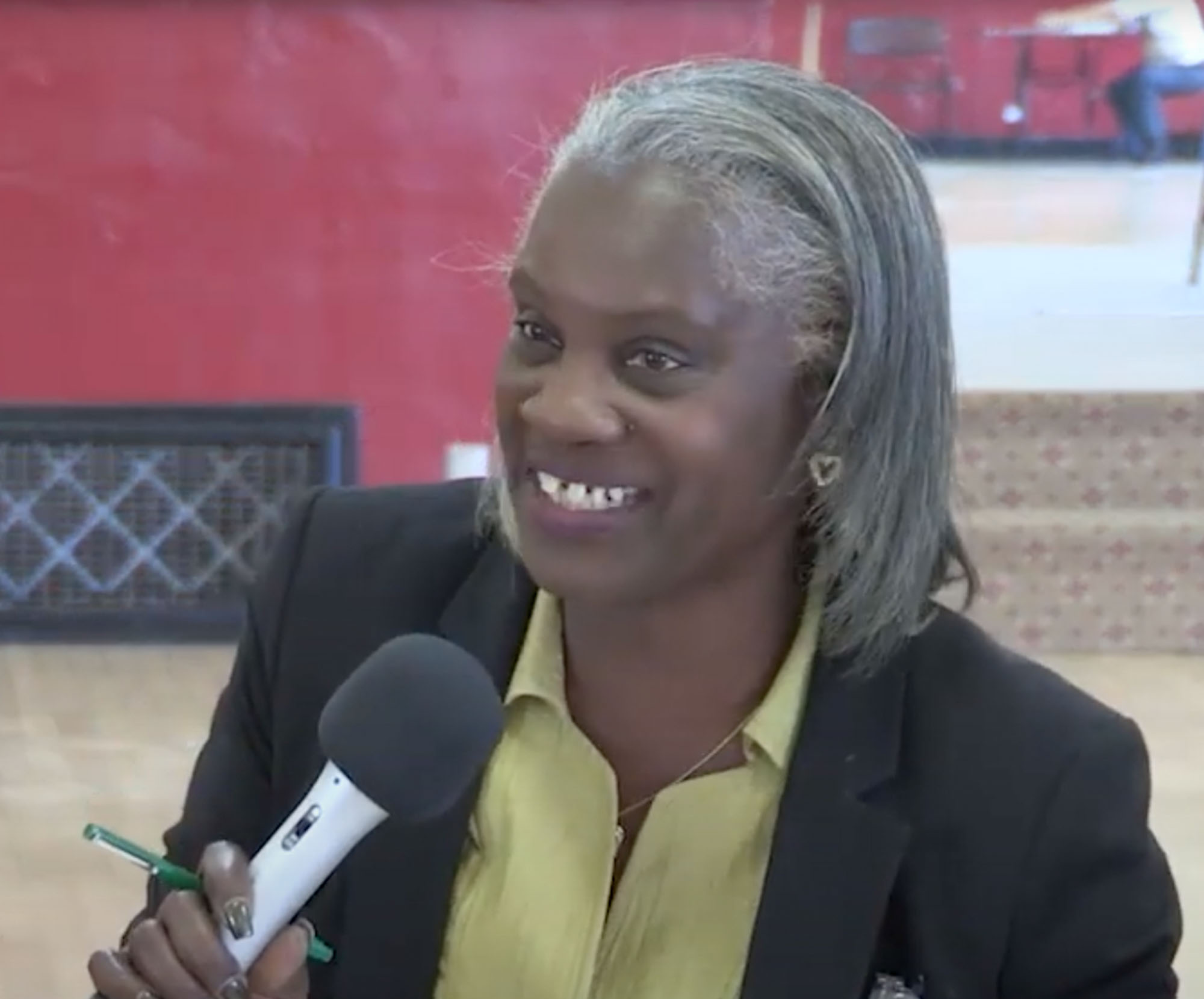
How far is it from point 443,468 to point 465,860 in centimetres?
205

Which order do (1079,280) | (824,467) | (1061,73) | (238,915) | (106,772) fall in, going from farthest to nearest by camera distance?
1. (1079,280)
2. (1061,73)
3. (106,772)
4. (824,467)
5. (238,915)

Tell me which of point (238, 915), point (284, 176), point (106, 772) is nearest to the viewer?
point (238, 915)

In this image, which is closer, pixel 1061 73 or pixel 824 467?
pixel 824 467

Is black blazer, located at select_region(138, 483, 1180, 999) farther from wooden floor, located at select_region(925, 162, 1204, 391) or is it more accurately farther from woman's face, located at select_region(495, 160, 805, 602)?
wooden floor, located at select_region(925, 162, 1204, 391)

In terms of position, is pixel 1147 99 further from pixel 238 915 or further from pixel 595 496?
pixel 238 915

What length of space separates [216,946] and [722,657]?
0.44m

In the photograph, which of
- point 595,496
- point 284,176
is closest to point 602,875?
point 595,496

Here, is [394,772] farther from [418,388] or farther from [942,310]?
[418,388]

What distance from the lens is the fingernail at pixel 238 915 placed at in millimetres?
796

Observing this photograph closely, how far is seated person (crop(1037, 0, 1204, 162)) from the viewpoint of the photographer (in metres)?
3.26

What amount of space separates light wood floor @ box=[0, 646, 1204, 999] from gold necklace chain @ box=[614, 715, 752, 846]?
1167 millimetres

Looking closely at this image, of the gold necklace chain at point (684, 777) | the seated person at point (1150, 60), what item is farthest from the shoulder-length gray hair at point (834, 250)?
the seated person at point (1150, 60)

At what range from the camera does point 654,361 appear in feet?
3.39

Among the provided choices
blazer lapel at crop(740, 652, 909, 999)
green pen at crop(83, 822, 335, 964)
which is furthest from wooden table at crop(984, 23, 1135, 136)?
green pen at crop(83, 822, 335, 964)
